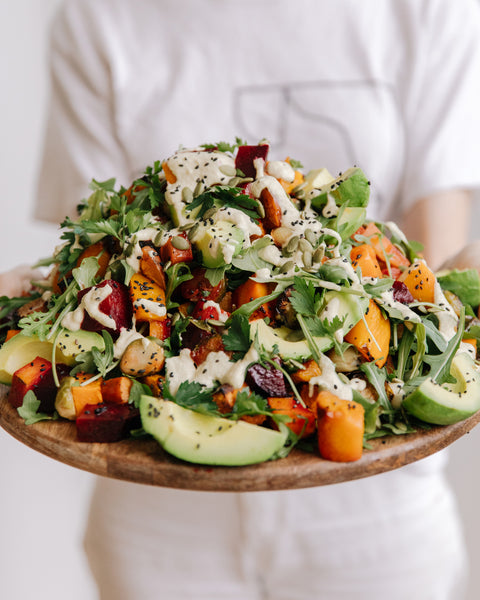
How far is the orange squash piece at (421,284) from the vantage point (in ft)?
4.64

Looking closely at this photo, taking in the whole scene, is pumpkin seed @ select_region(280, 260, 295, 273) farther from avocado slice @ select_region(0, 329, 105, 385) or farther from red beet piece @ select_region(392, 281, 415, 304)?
avocado slice @ select_region(0, 329, 105, 385)

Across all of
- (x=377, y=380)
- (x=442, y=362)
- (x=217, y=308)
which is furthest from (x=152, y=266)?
(x=442, y=362)

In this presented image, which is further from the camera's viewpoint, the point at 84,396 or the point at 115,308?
the point at 115,308

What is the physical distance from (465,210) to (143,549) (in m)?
1.73

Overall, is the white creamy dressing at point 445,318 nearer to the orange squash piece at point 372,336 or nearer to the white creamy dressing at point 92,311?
the orange squash piece at point 372,336

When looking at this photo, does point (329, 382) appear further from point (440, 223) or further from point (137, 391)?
point (440, 223)

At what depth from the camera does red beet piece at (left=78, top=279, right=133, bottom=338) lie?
1.24 m

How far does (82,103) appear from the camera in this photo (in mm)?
2520

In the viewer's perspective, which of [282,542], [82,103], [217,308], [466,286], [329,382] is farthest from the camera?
[82,103]

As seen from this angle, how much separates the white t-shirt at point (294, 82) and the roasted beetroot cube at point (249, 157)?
98 cm

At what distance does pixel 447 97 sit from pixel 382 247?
1177 mm

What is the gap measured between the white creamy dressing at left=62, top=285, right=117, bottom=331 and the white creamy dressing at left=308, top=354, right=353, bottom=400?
400 mm

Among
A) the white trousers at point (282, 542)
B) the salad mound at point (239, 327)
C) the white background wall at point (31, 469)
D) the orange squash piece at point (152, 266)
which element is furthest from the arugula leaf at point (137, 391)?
the white background wall at point (31, 469)

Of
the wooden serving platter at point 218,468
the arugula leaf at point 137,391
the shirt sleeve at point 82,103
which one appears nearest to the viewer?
the wooden serving platter at point 218,468
